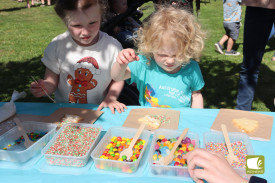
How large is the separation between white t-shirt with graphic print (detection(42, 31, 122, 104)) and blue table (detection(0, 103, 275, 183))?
0.32 meters

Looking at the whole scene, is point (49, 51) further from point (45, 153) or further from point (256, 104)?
point (256, 104)

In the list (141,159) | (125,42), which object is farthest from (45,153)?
(125,42)

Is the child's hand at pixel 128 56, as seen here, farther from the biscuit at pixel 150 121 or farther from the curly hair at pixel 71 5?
the curly hair at pixel 71 5

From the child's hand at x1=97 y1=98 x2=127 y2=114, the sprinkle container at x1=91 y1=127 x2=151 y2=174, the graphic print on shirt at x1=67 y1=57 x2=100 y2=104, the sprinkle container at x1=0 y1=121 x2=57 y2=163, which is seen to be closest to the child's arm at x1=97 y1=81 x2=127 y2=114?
the child's hand at x1=97 y1=98 x2=127 y2=114

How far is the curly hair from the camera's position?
1750mm

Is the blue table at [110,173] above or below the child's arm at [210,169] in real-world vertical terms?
below

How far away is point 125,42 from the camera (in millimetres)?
2395

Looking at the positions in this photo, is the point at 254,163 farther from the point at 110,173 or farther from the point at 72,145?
the point at 72,145

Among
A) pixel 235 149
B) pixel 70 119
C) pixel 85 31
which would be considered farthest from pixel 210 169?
pixel 85 31

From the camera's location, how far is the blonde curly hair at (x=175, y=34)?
5.53 ft

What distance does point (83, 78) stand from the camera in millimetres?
2000

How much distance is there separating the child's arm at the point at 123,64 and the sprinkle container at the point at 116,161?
0.41 meters

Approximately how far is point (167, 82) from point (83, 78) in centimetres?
66

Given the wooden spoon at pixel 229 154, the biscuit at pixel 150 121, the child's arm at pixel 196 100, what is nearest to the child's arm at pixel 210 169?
the wooden spoon at pixel 229 154
